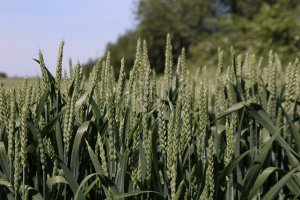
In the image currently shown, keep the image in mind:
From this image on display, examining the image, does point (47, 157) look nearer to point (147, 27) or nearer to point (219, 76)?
point (219, 76)

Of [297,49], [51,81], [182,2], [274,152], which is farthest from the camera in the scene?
[182,2]

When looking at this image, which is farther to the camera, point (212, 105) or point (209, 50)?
point (209, 50)

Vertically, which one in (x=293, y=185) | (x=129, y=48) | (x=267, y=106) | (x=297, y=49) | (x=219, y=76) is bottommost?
(x=293, y=185)

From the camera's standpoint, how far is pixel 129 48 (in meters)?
29.9

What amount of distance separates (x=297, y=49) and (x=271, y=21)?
1.10 m

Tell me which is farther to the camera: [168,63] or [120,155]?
[168,63]

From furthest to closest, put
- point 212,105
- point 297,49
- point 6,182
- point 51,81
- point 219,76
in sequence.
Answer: point 297,49, point 212,105, point 219,76, point 51,81, point 6,182

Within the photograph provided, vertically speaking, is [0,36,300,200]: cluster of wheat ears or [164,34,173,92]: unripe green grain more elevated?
[164,34,173,92]: unripe green grain

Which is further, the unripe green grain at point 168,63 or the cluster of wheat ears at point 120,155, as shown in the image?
the unripe green grain at point 168,63

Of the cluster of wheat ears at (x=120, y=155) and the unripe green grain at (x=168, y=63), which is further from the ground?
the unripe green grain at (x=168, y=63)

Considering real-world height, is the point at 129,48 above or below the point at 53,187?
above

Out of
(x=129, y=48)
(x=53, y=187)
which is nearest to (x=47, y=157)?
(x=53, y=187)

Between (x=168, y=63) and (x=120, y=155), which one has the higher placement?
(x=168, y=63)

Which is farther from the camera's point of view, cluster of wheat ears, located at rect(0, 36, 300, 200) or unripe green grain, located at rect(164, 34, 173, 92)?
unripe green grain, located at rect(164, 34, 173, 92)
